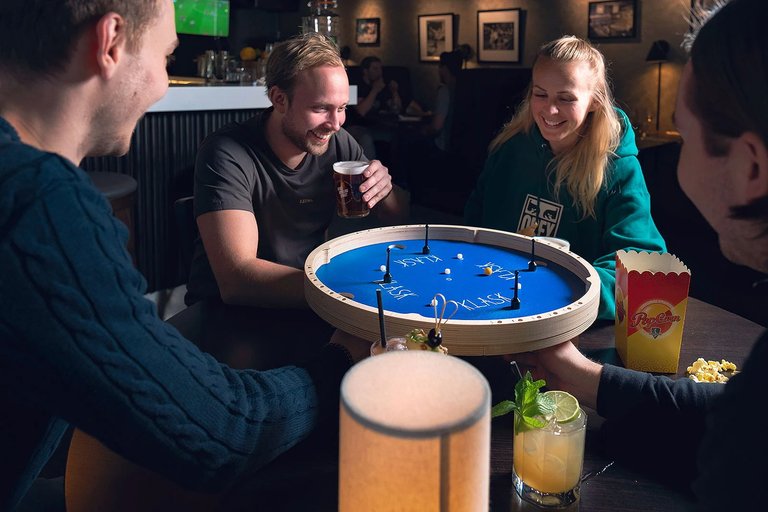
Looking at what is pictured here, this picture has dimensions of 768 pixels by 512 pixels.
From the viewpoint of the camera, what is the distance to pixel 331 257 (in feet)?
5.91

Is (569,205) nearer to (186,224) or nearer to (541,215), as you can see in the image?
(541,215)

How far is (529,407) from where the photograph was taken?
0.98m

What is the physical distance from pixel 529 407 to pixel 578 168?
1366 mm

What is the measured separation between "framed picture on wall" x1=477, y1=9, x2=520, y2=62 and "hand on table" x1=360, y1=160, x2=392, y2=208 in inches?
290

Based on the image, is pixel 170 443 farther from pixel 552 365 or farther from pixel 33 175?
pixel 552 365

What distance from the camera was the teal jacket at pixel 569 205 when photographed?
194 cm

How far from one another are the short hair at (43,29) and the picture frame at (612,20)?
7457mm

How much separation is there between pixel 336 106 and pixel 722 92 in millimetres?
1787

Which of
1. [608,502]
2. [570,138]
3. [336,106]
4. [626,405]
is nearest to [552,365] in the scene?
[626,405]

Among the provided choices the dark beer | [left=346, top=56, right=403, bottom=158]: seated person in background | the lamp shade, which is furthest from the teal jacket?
the lamp shade

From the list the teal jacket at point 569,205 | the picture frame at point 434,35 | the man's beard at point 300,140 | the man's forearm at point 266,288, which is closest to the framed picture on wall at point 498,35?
the picture frame at point 434,35

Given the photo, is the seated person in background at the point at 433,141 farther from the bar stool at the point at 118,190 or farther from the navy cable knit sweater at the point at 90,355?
the navy cable knit sweater at the point at 90,355

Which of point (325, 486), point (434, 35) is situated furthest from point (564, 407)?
point (434, 35)

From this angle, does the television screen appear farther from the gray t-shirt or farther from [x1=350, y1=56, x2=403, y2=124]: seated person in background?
the gray t-shirt
